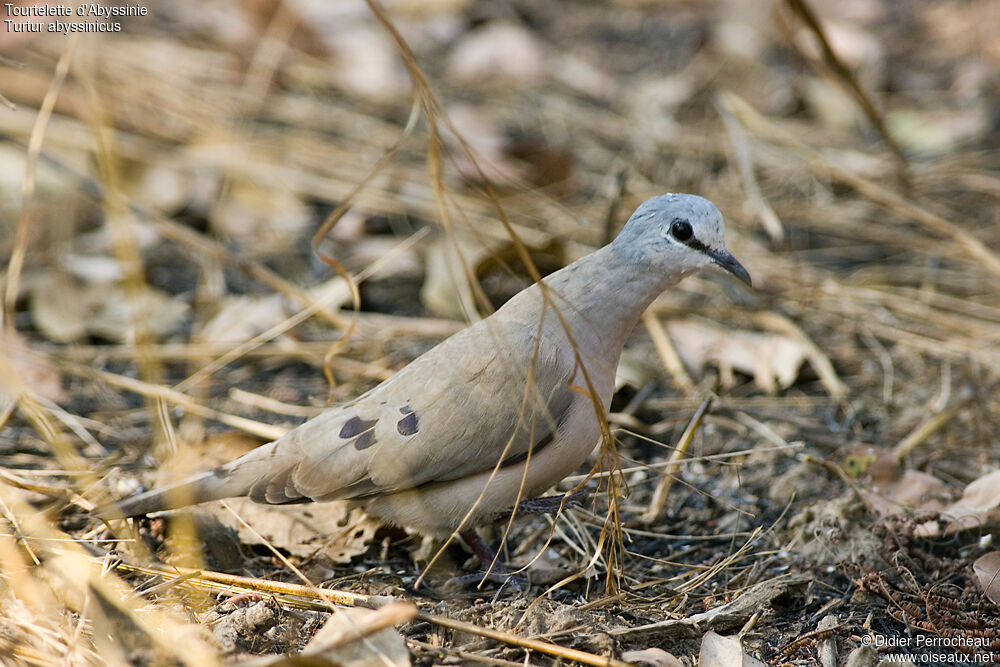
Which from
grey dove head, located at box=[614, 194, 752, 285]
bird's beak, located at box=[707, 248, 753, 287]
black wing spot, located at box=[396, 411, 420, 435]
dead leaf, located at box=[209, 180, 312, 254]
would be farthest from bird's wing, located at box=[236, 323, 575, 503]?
dead leaf, located at box=[209, 180, 312, 254]

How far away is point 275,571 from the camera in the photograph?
8.36 ft

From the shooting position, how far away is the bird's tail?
2.46 m

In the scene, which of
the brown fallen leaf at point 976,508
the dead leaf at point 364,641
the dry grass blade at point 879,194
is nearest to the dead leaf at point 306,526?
the dead leaf at point 364,641

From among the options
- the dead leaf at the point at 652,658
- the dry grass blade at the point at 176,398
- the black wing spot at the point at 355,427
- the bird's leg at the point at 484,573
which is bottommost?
the bird's leg at the point at 484,573

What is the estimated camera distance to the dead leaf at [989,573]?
7.52ft

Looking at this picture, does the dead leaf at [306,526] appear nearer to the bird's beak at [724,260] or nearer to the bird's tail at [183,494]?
the bird's tail at [183,494]

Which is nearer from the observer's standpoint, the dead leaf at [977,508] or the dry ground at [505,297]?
the dry ground at [505,297]

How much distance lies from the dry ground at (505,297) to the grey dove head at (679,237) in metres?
0.40

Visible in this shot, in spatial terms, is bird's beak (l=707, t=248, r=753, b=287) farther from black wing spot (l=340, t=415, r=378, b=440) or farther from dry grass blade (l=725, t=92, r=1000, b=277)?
dry grass blade (l=725, t=92, r=1000, b=277)

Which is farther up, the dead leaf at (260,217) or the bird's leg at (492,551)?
the dead leaf at (260,217)

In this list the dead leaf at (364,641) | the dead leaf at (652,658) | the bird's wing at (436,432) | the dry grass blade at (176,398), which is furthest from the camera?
the dry grass blade at (176,398)

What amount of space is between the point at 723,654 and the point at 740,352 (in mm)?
1728

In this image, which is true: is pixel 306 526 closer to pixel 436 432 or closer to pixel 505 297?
pixel 436 432

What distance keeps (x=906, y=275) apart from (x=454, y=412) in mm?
2568
